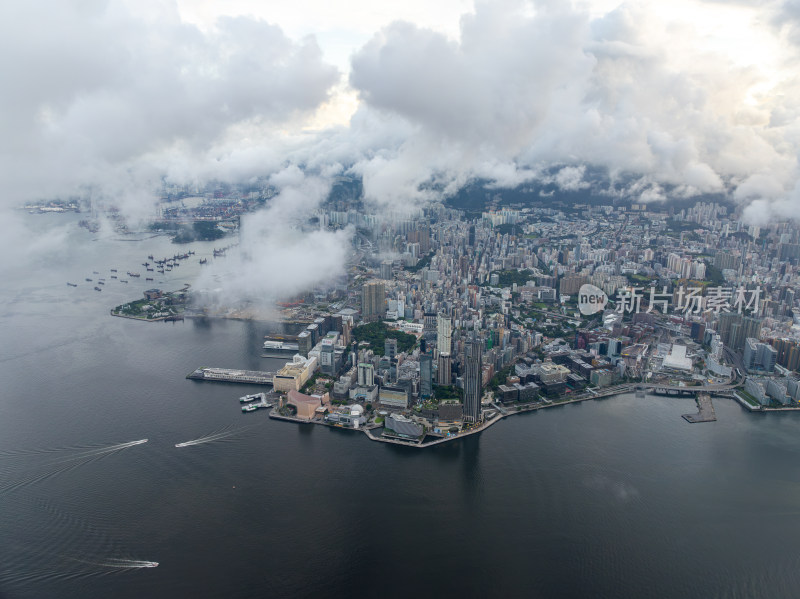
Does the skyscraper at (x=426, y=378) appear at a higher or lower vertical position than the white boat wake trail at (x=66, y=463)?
higher

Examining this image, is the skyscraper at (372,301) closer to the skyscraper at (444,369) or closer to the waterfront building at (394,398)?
the skyscraper at (444,369)

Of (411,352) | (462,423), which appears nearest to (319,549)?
(462,423)

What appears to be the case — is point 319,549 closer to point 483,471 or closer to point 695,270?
point 483,471

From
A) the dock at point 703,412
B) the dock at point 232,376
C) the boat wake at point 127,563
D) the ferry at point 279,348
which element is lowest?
the boat wake at point 127,563

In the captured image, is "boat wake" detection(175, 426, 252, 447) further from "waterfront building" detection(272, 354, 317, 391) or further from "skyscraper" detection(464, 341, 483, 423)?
"skyscraper" detection(464, 341, 483, 423)

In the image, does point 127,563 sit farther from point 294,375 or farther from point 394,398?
point 394,398

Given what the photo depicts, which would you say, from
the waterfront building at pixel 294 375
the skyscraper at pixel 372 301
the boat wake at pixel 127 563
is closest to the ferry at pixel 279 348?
the waterfront building at pixel 294 375
